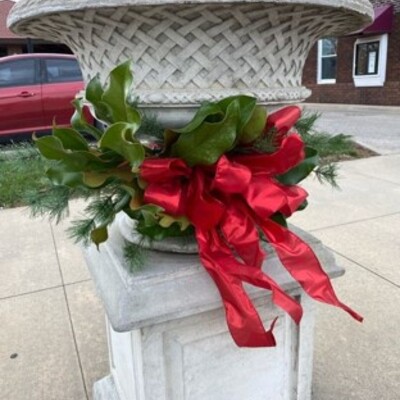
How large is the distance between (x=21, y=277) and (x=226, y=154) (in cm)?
215

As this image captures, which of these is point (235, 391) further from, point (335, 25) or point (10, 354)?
point (10, 354)

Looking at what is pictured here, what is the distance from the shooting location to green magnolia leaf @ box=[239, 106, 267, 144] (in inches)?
41.2

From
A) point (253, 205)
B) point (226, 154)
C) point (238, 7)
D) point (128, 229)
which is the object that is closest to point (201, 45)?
point (238, 7)

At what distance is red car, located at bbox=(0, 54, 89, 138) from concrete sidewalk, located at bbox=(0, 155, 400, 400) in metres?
2.89

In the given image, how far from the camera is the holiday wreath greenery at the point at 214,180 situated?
101 cm

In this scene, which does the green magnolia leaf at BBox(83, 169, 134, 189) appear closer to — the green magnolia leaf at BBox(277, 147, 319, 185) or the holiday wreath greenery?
the holiday wreath greenery

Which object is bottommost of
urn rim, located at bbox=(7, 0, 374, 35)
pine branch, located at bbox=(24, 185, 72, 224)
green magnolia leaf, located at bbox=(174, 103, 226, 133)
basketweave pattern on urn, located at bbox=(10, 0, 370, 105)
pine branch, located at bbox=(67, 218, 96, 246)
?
pine branch, located at bbox=(67, 218, 96, 246)

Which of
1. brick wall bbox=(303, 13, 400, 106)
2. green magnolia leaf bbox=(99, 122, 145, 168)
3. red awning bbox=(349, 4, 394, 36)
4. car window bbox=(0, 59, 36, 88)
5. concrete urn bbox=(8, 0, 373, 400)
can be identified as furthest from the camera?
brick wall bbox=(303, 13, 400, 106)

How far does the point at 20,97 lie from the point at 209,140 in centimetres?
604

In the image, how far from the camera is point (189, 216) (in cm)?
107

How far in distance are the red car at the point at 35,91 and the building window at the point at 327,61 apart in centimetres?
958

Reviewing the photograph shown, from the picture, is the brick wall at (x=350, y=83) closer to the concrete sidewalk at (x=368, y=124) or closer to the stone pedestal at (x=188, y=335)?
the concrete sidewalk at (x=368, y=124)

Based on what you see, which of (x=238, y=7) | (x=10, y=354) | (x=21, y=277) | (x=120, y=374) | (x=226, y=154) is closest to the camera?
(x=238, y=7)

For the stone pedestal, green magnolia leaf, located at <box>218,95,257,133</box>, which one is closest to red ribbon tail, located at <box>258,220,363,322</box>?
the stone pedestal
